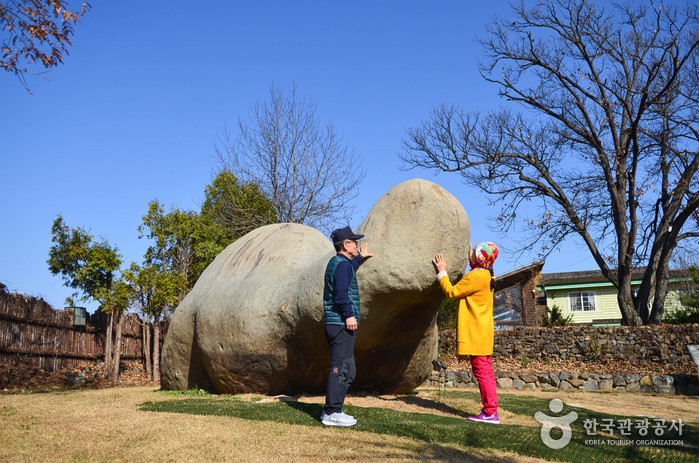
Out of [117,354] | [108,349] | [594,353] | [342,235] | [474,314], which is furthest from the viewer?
[594,353]

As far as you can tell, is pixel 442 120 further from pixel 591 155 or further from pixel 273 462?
pixel 273 462

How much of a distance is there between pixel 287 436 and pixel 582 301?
27.8 metres

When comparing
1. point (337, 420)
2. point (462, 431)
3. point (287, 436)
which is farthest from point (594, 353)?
point (287, 436)

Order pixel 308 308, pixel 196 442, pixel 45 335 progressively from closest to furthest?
pixel 196 442 < pixel 308 308 < pixel 45 335

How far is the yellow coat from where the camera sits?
19.0ft

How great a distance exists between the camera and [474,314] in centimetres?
588

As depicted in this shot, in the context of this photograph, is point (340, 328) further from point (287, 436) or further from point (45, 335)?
point (45, 335)

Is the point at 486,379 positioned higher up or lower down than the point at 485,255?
lower down

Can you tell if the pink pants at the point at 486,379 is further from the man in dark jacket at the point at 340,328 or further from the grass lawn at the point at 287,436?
the man in dark jacket at the point at 340,328

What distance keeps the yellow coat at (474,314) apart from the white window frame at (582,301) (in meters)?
25.6

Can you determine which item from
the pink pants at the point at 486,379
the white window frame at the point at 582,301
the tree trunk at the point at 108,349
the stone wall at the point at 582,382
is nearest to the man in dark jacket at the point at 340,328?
the pink pants at the point at 486,379

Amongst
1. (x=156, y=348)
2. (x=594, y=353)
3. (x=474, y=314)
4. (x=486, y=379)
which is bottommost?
(x=594, y=353)

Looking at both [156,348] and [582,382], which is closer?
[582,382]

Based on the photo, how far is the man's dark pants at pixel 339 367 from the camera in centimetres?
527
